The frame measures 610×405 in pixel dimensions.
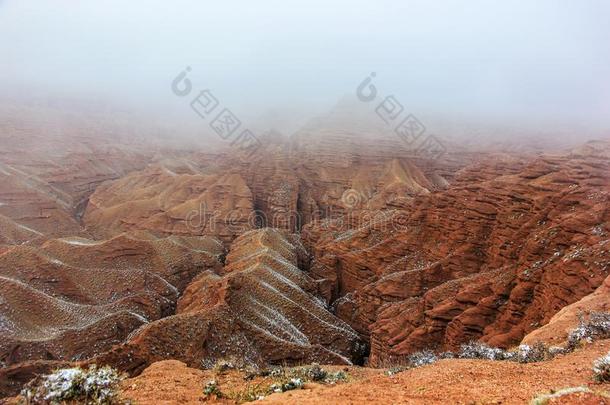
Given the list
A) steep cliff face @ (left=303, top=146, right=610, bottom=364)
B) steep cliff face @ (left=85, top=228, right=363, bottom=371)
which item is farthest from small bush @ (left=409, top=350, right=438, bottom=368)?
steep cliff face @ (left=85, top=228, right=363, bottom=371)

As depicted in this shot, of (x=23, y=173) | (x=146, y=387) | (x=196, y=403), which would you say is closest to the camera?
(x=196, y=403)

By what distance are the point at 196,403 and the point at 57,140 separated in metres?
113

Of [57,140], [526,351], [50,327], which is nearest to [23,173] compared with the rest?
[57,140]

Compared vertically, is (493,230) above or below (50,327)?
below

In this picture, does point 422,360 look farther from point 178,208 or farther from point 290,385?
point 178,208

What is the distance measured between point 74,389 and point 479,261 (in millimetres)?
26570

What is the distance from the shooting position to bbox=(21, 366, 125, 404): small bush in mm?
8234

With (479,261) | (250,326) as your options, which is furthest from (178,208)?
(479,261)

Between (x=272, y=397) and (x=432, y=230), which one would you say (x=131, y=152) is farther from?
(x=272, y=397)

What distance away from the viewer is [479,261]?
2870 cm

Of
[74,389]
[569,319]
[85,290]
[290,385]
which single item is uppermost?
[85,290]

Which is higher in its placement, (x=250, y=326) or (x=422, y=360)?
(x=250, y=326)

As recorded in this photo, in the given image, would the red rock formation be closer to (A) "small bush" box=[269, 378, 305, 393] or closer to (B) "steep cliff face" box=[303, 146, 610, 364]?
(B) "steep cliff face" box=[303, 146, 610, 364]

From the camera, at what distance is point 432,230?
110 ft
